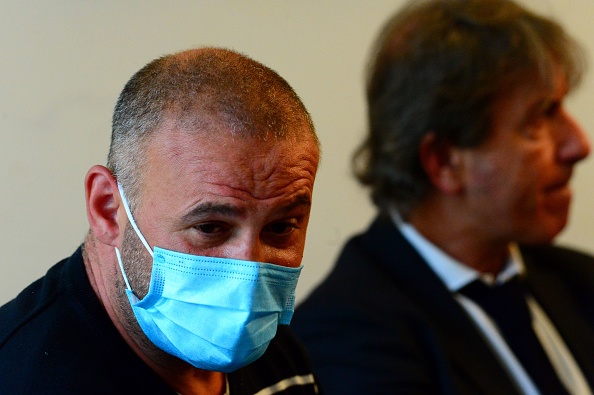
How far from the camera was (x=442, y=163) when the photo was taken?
6.79 ft

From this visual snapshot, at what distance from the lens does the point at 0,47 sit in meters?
1.70

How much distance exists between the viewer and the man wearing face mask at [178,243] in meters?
1.20

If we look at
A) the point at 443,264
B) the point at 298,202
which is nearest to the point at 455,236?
the point at 443,264

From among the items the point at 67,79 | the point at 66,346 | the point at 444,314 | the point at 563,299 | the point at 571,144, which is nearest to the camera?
the point at 66,346

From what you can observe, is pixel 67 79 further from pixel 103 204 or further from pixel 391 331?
pixel 391 331

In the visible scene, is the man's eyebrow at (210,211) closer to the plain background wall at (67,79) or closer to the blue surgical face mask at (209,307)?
the blue surgical face mask at (209,307)

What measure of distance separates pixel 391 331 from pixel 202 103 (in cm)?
87

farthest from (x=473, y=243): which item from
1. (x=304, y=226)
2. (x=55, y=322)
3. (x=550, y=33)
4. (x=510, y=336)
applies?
(x=55, y=322)

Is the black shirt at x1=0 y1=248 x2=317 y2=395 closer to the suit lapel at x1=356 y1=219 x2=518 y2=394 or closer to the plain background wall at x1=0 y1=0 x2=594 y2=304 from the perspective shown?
the plain background wall at x1=0 y1=0 x2=594 y2=304

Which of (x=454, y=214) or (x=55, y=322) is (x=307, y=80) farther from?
(x=55, y=322)

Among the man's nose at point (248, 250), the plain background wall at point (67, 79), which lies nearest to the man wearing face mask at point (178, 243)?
the man's nose at point (248, 250)

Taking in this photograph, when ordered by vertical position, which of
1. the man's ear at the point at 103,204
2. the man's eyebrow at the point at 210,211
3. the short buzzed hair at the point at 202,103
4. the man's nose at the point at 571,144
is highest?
the short buzzed hair at the point at 202,103

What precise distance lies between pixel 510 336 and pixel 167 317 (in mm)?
1021

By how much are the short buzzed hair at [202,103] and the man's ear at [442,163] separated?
2.65 feet
